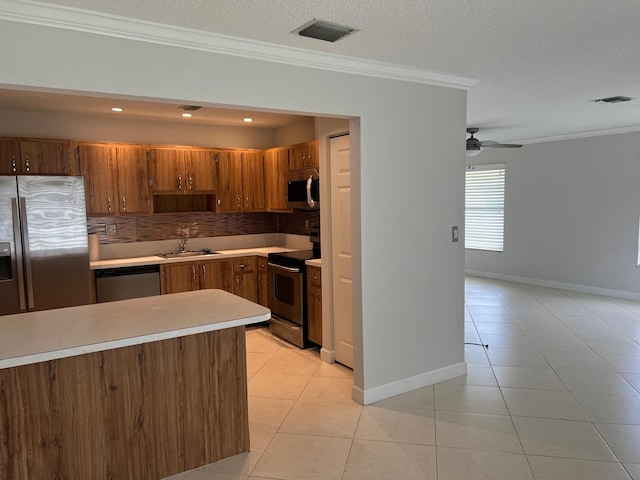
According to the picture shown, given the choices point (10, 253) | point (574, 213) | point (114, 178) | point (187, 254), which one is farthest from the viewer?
point (574, 213)

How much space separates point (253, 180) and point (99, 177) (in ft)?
5.76

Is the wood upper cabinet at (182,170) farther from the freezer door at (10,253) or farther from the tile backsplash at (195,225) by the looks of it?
the freezer door at (10,253)

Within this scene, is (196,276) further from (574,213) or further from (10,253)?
(574,213)

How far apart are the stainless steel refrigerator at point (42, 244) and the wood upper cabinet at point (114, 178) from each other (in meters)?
0.51

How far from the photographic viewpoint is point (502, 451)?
280 centimetres

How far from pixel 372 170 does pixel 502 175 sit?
18.6 feet

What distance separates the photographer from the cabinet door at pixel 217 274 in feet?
17.3

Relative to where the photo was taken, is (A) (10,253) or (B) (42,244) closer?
(A) (10,253)

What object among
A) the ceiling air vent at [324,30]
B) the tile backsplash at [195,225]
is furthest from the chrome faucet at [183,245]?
the ceiling air vent at [324,30]

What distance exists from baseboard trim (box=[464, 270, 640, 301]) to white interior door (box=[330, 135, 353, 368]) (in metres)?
3.89

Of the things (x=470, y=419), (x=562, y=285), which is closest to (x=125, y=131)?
(x=470, y=419)

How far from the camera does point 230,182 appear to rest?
18.7ft

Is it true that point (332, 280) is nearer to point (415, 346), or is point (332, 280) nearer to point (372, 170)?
point (415, 346)

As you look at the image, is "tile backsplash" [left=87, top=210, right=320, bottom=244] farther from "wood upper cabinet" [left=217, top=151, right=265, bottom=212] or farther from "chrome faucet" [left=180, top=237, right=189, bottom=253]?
"wood upper cabinet" [left=217, top=151, right=265, bottom=212]
